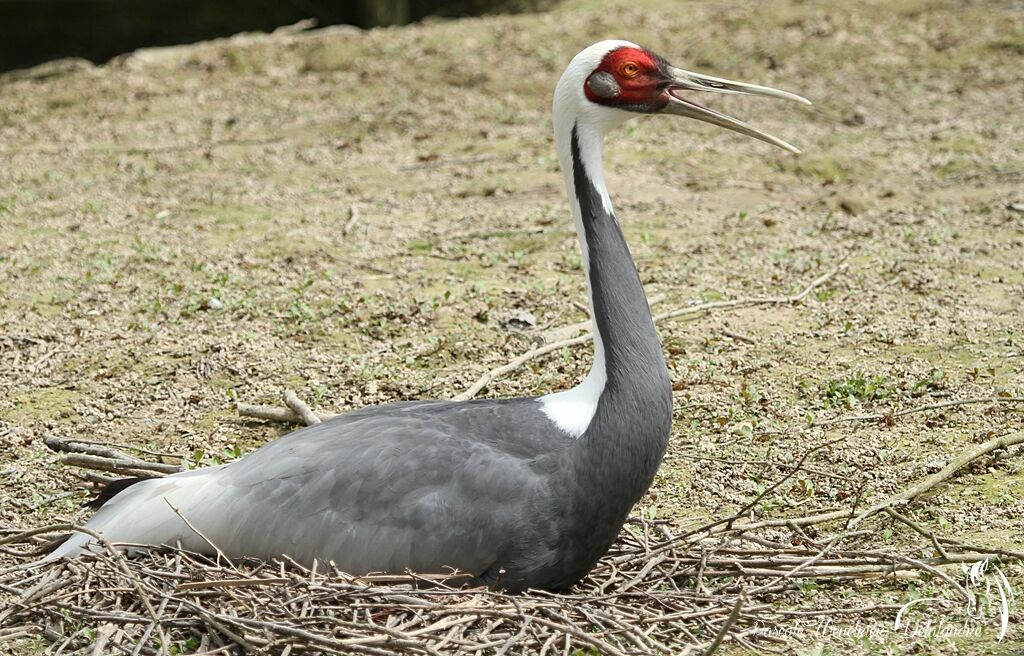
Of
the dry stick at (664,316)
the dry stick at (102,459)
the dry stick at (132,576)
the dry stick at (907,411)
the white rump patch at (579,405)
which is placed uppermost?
the white rump patch at (579,405)

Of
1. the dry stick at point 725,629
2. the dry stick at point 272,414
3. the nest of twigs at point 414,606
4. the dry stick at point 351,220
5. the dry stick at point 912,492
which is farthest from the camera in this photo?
the dry stick at point 351,220

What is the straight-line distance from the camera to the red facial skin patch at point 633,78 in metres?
4.31

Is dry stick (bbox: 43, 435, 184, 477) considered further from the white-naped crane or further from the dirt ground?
the white-naped crane

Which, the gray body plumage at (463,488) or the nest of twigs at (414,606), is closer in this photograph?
the nest of twigs at (414,606)

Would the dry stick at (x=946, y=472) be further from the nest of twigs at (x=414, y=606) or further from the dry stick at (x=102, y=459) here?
the dry stick at (x=102, y=459)

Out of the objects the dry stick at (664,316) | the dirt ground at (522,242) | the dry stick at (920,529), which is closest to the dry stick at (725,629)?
the dirt ground at (522,242)

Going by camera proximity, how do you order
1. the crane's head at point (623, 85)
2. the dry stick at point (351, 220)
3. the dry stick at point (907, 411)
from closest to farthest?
the crane's head at point (623, 85)
the dry stick at point (907, 411)
the dry stick at point (351, 220)

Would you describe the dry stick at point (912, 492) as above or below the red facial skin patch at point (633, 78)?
below

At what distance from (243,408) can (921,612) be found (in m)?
2.96

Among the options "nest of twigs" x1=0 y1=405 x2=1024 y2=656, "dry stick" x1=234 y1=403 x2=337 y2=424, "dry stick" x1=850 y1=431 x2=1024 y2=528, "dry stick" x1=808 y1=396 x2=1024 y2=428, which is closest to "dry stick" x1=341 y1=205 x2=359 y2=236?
"dry stick" x1=234 y1=403 x2=337 y2=424

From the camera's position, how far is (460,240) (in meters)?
7.79

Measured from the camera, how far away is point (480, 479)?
3.98 m

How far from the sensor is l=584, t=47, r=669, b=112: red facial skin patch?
4312 millimetres

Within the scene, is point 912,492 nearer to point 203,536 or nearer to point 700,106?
point 700,106
